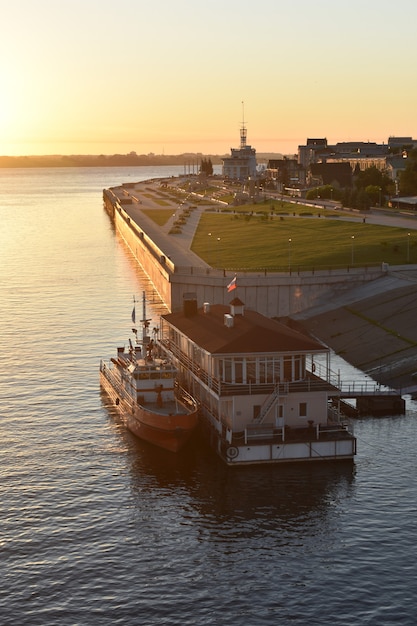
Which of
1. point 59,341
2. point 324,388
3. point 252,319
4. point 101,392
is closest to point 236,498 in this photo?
point 324,388

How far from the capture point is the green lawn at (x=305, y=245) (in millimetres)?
128000

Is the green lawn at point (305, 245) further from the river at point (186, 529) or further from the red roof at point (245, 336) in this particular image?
the river at point (186, 529)

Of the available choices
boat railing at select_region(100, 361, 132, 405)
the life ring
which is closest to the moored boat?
boat railing at select_region(100, 361, 132, 405)

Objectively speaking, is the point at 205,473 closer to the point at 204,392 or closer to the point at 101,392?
the point at 204,392

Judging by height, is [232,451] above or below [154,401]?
below

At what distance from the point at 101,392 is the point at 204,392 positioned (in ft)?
45.3

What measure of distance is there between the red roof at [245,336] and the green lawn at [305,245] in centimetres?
5551

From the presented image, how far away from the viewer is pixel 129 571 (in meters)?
46.3

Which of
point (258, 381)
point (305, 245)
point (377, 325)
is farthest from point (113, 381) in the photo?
point (305, 245)

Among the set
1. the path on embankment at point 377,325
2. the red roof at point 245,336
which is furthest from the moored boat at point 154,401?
the path on embankment at point 377,325

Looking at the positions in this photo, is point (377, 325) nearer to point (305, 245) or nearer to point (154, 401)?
point (154, 401)

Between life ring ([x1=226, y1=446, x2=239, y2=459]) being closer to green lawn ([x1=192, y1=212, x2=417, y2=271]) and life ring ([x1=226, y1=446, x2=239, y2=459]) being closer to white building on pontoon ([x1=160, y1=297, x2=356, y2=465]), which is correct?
white building on pontoon ([x1=160, y1=297, x2=356, y2=465])

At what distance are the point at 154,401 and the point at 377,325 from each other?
3494 cm

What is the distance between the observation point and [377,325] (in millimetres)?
94688
